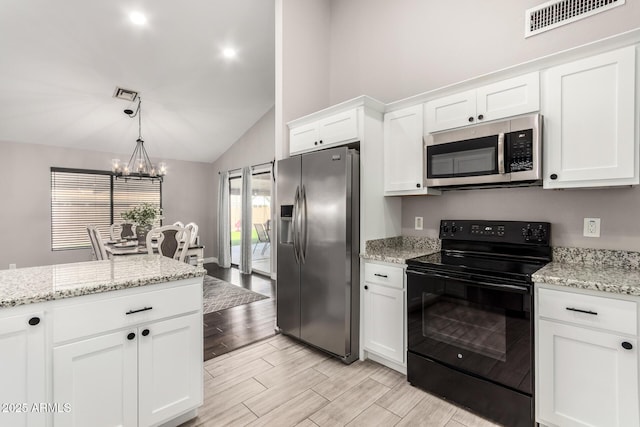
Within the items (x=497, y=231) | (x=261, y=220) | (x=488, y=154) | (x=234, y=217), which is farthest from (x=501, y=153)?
(x=234, y=217)

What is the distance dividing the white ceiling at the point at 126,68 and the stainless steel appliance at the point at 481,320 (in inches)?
138

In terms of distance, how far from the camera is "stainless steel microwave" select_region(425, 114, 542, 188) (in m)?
1.93

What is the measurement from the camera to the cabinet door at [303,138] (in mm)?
2955

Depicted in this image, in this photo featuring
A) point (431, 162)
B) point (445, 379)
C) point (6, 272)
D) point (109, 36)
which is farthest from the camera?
point (109, 36)

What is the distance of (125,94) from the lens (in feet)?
14.7

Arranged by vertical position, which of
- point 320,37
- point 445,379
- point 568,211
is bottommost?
point 445,379

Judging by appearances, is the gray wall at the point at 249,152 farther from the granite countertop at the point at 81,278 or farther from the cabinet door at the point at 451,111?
the granite countertop at the point at 81,278

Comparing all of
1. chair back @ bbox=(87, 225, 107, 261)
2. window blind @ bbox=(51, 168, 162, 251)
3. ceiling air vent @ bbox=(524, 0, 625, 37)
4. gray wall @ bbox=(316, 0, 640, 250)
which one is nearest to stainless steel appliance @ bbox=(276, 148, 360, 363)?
gray wall @ bbox=(316, 0, 640, 250)

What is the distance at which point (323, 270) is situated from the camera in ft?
8.75

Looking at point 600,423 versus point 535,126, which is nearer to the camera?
point 600,423

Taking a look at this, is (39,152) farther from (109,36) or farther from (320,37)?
(320,37)

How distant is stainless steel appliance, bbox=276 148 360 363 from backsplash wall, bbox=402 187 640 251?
0.83 m

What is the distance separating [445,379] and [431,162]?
1541mm

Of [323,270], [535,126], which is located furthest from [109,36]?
[535,126]
